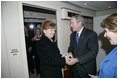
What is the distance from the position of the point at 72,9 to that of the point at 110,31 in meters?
2.08

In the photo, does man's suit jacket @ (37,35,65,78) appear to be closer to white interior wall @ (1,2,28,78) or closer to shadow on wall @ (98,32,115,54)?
white interior wall @ (1,2,28,78)

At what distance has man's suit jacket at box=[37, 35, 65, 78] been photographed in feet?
4.73

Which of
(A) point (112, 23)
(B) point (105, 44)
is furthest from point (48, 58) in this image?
(B) point (105, 44)

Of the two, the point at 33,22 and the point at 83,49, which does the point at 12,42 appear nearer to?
the point at 83,49

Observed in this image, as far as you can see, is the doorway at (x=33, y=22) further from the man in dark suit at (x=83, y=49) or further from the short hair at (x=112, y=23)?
the short hair at (x=112, y=23)

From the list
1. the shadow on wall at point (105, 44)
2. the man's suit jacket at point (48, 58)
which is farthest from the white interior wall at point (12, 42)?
the shadow on wall at point (105, 44)

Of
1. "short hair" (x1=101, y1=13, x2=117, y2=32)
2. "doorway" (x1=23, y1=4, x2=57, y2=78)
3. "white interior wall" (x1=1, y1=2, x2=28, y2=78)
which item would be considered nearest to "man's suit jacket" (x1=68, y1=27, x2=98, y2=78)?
"short hair" (x1=101, y1=13, x2=117, y2=32)

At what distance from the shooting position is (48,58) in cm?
144

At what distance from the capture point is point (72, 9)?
285cm

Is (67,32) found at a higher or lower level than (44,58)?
higher

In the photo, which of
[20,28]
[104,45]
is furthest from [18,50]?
[104,45]

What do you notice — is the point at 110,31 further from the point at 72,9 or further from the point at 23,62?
the point at 72,9

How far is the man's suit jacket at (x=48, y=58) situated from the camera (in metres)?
1.44

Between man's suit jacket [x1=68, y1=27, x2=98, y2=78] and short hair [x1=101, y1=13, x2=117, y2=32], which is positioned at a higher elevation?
short hair [x1=101, y1=13, x2=117, y2=32]
